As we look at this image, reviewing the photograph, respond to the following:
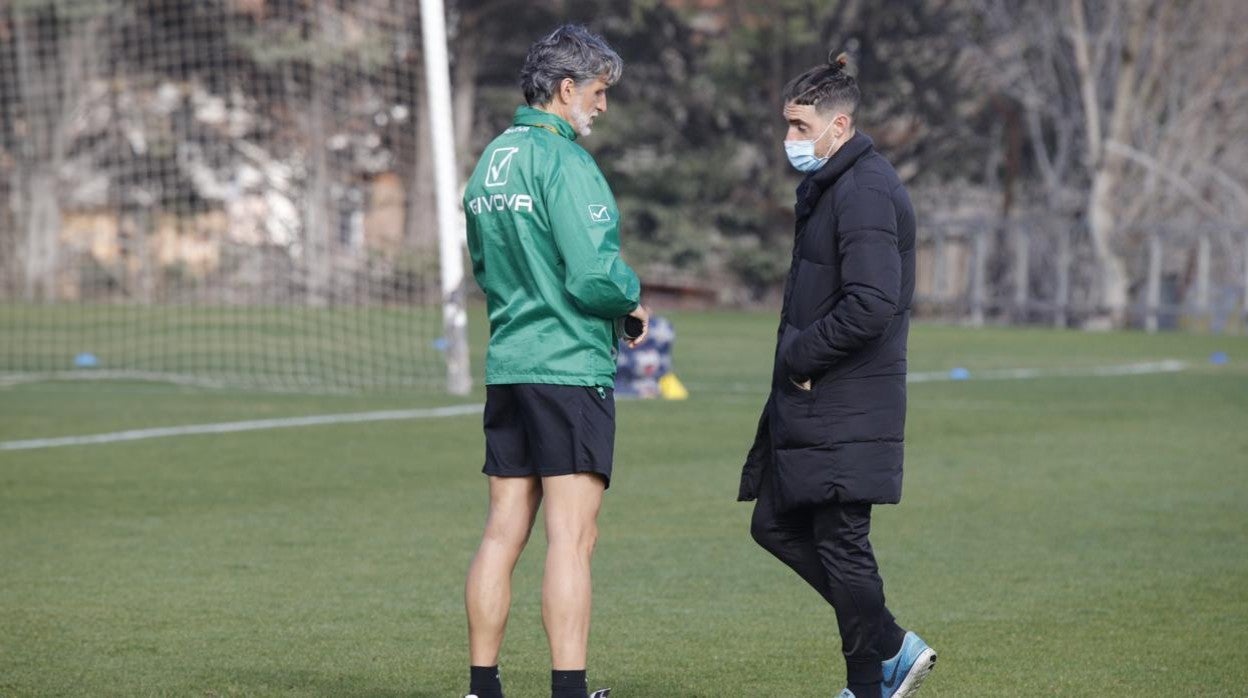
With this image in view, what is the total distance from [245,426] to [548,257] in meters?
9.56

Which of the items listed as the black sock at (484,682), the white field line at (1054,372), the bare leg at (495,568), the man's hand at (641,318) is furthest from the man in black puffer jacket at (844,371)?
the white field line at (1054,372)

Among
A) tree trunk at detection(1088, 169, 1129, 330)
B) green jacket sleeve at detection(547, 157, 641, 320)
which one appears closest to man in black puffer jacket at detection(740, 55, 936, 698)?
green jacket sleeve at detection(547, 157, 641, 320)

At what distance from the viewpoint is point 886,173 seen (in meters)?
5.34

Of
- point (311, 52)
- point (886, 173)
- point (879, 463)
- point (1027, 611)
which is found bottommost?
point (1027, 611)

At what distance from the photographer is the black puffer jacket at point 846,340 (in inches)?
205

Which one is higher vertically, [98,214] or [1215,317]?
[98,214]

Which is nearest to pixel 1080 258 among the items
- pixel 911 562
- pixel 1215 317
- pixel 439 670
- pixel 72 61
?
pixel 1215 317

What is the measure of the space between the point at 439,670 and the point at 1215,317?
103 feet

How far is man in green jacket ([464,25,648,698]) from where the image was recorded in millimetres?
5023

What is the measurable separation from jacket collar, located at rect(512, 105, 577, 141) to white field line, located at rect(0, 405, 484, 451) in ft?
27.8

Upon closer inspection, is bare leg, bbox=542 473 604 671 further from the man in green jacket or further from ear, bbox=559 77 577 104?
ear, bbox=559 77 577 104

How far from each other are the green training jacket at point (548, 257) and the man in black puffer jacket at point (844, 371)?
582 millimetres

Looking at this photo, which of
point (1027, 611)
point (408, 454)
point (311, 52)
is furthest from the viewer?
point (311, 52)

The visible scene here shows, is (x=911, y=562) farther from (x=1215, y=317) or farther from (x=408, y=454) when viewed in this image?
(x=1215, y=317)
